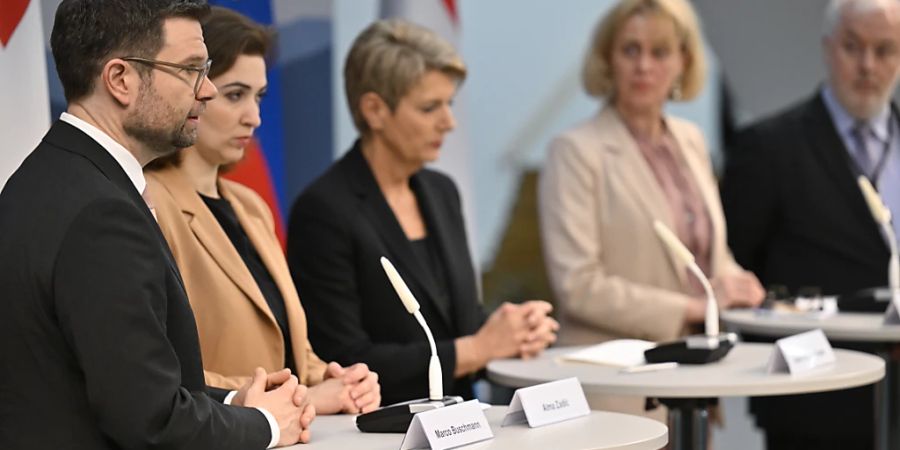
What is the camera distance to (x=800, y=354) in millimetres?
3635

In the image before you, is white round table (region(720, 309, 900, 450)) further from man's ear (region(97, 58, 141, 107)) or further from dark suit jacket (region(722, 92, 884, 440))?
man's ear (region(97, 58, 141, 107))

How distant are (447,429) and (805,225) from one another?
3051 millimetres

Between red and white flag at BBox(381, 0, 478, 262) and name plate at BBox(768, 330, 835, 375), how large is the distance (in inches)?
67.8

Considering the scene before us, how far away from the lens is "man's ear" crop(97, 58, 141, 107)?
238cm

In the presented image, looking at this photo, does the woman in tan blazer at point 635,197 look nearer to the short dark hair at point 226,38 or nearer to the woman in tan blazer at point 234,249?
the woman in tan blazer at point 234,249

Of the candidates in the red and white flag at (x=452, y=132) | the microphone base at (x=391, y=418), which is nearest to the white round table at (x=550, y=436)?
the microphone base at (x=391, y=418)

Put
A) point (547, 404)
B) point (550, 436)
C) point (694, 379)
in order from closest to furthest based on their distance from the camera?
point (550, 436) → point (547, 404) → point (694, 379)

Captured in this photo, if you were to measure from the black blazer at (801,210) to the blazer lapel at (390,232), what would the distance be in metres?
1.85

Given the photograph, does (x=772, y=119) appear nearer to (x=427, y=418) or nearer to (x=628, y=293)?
(x=628, y=293)

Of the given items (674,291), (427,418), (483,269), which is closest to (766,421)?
(674,291)

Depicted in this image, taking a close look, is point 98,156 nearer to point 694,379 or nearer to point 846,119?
point 694,379

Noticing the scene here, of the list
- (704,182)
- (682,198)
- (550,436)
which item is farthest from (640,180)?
(550,436)

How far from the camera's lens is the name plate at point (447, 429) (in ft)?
8.40

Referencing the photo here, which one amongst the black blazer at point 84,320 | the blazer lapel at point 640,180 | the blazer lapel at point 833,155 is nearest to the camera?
the black blazer at point 84,320
